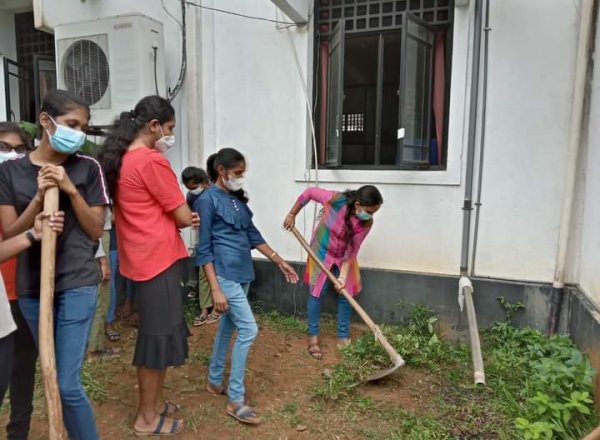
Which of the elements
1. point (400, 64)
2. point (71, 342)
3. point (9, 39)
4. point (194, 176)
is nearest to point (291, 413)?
point (71, 342)

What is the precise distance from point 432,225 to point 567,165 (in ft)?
3.63

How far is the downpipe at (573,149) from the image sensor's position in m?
3.28

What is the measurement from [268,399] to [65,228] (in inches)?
69.9

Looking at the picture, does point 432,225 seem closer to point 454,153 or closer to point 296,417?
point 454,153

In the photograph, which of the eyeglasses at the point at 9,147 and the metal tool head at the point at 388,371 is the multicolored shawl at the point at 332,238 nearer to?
the metal tool head at the point at 388,371

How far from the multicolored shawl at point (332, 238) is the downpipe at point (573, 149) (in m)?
1.46

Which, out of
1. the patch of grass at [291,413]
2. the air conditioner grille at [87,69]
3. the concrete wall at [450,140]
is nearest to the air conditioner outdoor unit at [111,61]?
the air conditioner grille at [87,69]

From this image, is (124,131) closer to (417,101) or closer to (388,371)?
(388,371)

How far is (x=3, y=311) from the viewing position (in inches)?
64.1

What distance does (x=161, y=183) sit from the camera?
229 cm

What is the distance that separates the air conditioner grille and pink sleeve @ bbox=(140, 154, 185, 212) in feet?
8.87

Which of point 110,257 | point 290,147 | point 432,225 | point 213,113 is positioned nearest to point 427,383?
point 432,225

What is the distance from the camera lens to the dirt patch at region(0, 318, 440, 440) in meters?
2.69

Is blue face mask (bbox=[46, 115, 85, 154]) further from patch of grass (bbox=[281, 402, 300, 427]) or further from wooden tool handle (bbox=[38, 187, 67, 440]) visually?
patch of grass (bbox=[281, 402, 300, 427])
